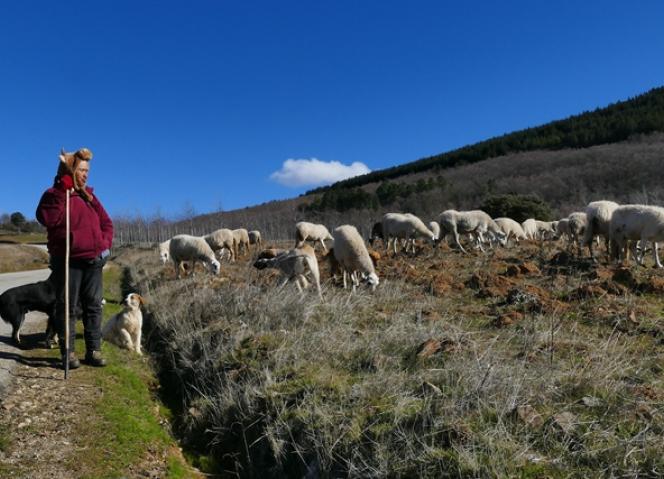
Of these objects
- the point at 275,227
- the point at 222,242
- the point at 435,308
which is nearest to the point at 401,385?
the point at 435,308

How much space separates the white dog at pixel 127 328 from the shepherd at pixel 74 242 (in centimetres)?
173

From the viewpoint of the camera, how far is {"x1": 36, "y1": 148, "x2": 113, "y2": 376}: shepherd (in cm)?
505

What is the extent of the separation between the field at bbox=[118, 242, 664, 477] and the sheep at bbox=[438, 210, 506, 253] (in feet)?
32.7

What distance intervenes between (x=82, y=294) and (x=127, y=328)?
2135 millimetres

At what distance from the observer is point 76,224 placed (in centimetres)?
523

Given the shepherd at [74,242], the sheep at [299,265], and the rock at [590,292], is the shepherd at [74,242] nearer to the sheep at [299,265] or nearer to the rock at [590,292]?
the sheep at [299,265]

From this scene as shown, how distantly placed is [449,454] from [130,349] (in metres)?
5.92

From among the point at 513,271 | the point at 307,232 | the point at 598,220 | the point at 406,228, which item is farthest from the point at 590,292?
the point at 307,232

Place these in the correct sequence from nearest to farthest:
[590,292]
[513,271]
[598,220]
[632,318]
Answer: [632,318], [590,292], [513,271], [598,220]

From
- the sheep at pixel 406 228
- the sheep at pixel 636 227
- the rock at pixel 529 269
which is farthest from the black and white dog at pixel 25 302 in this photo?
the sheep at pixel 406 228

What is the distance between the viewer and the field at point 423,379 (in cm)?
334

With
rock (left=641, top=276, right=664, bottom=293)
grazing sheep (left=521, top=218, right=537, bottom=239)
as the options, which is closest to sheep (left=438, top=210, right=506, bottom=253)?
grazing sheep (left=521, top=218, right=537, bottom=239)

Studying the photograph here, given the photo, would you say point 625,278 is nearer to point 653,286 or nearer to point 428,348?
point 653,286

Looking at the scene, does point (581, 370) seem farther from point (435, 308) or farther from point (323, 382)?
point (435, 308)
